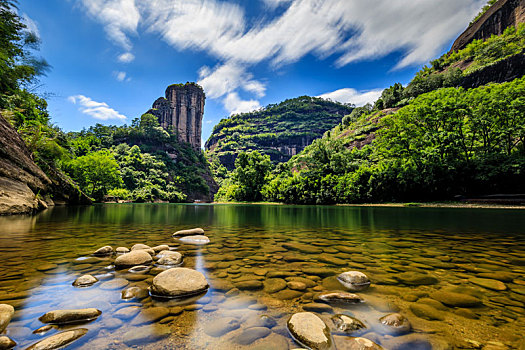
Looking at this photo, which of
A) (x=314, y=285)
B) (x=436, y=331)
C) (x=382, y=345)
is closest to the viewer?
(x=382, y=345)

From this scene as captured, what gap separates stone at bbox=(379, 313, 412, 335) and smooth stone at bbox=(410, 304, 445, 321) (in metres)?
0.30

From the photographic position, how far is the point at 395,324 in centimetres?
240

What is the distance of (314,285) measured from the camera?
367cm

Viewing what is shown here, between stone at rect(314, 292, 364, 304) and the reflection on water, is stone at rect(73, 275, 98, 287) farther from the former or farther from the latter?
stone at rect(314, 292, 364, 304)

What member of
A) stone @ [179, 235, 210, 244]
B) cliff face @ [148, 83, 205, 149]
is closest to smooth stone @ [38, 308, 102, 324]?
stone @ [179, 235, 210, 244]

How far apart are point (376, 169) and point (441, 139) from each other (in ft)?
28.8

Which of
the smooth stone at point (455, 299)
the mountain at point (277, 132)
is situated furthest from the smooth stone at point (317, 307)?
the mountain at point (277, 132)

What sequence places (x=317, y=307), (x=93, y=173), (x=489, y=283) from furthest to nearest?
(x=93, y=173) < (x=489, y=283) < (x=317, y=307)

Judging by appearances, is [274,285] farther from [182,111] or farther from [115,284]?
[182,111]

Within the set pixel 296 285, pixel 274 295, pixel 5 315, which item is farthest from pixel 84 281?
pixel 296 285

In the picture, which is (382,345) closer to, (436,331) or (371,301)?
(436,331)

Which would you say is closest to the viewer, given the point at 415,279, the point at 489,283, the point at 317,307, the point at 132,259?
the point at 317,307

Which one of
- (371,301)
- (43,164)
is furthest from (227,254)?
(43,164)

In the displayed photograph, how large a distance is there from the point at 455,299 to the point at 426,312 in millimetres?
738
